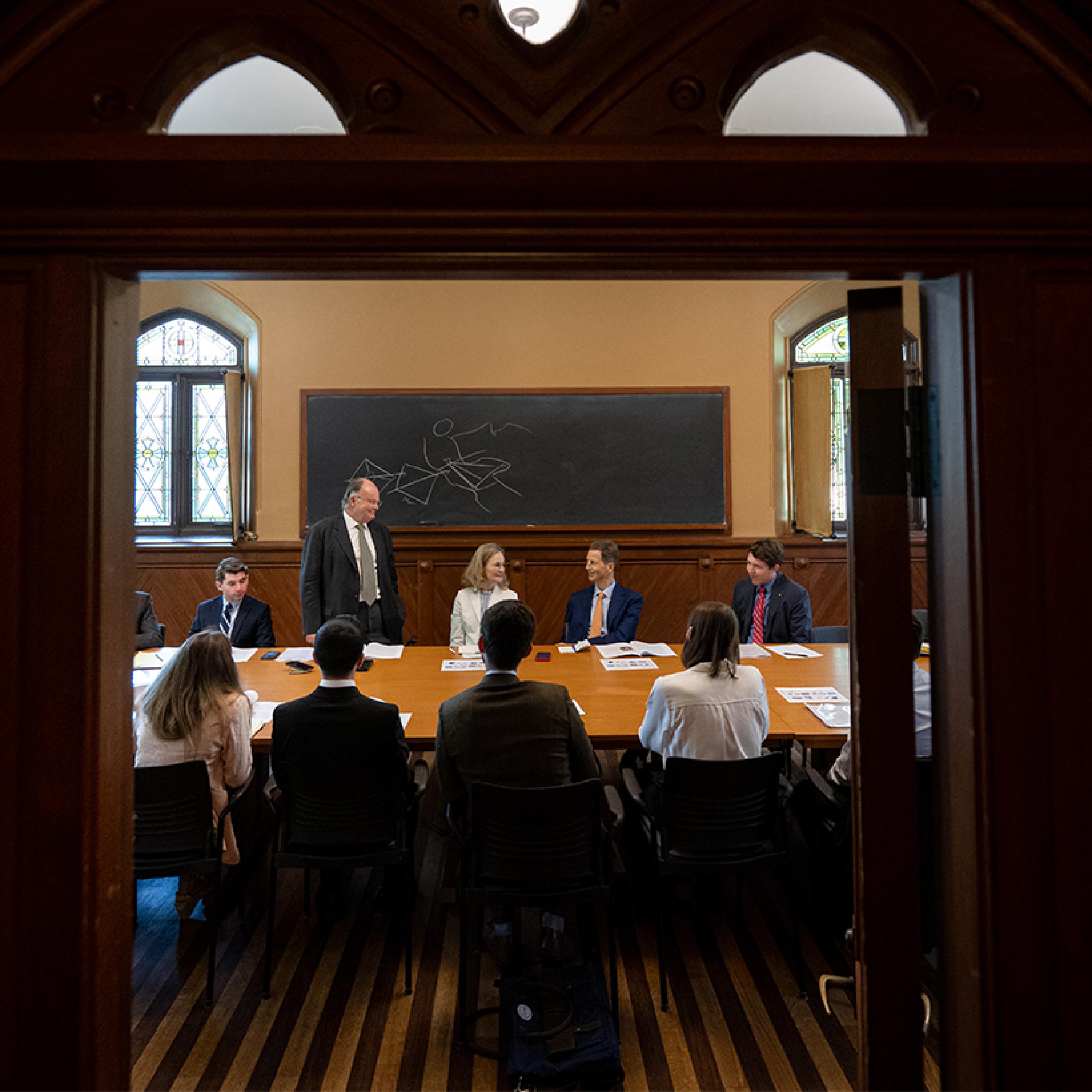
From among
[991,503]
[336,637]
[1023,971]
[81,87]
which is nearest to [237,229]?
[81,87]

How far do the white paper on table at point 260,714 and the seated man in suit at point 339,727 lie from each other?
28cm

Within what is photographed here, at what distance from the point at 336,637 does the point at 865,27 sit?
2074mm

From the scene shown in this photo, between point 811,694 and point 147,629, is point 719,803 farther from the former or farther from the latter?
point 147,629

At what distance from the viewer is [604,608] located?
15.5 ft

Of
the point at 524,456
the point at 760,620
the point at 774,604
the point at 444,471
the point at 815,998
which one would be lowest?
the point at 815,998

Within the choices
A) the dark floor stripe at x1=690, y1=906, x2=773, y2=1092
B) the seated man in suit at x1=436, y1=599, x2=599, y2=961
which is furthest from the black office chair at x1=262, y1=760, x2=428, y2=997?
the dark floor stripe at x1=690, y1=906, x2=773, y2=1092

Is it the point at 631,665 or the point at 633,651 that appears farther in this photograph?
the point at 633,651

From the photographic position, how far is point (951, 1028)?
1019mm

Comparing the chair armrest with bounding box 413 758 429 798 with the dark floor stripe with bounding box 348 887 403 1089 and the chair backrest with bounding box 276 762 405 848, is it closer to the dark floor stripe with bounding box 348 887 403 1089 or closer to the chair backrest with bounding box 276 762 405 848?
the chair backrest with bounding box 276 762 405 848

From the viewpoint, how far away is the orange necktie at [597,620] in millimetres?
4750

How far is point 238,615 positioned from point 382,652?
985 mm

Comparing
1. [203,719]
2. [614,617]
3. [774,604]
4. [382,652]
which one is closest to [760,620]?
[774,604]

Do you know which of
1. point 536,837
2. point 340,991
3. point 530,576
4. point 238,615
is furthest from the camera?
point 530,576

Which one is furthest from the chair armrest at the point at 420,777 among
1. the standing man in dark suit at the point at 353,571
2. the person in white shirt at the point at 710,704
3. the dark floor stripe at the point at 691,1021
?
the standing man in dark suit at the point at 353,571
